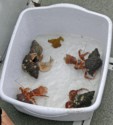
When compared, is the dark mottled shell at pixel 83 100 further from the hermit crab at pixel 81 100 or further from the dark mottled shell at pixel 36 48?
the dark mottled shell at pixel 36 48

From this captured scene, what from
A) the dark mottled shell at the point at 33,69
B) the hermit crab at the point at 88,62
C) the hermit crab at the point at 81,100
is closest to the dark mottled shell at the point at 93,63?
the hermit crab at the point at 88,62

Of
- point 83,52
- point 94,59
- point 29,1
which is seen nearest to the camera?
point 94,59

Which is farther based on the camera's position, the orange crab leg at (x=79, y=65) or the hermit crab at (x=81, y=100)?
the orange crab leg at (x=79, y=65)

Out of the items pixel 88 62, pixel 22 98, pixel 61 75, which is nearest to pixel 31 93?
pixel 22 98

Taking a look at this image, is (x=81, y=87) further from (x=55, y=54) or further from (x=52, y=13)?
(x=52, y=13)

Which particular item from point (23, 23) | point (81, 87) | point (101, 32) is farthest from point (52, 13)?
point (81, 87)

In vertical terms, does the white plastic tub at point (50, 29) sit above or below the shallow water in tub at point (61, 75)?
above

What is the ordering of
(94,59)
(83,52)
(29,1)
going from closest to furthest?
(94,59) < (83,52) < (29,1)
